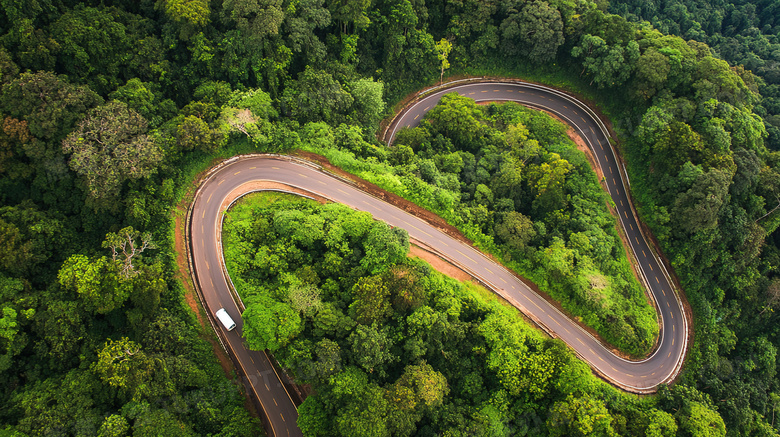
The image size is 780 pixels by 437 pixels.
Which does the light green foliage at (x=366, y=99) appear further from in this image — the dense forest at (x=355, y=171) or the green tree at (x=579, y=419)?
the green tree at (x=579, y=419)

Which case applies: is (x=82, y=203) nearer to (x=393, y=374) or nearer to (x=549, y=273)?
(x=393, y=374)

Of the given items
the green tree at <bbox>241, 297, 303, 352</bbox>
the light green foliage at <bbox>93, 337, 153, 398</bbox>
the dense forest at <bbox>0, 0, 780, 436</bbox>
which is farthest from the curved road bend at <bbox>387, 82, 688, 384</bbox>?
the light green foliage at <bbox>93, 337, 153, 398</bbox>

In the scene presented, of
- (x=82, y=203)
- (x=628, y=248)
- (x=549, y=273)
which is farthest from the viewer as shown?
(x=628, y=248)

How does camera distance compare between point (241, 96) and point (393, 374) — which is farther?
point (241, 96)

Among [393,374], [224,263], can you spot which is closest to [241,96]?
[224,263]

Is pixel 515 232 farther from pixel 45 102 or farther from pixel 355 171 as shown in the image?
pixel 45 102

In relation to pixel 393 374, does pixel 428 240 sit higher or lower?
higher
